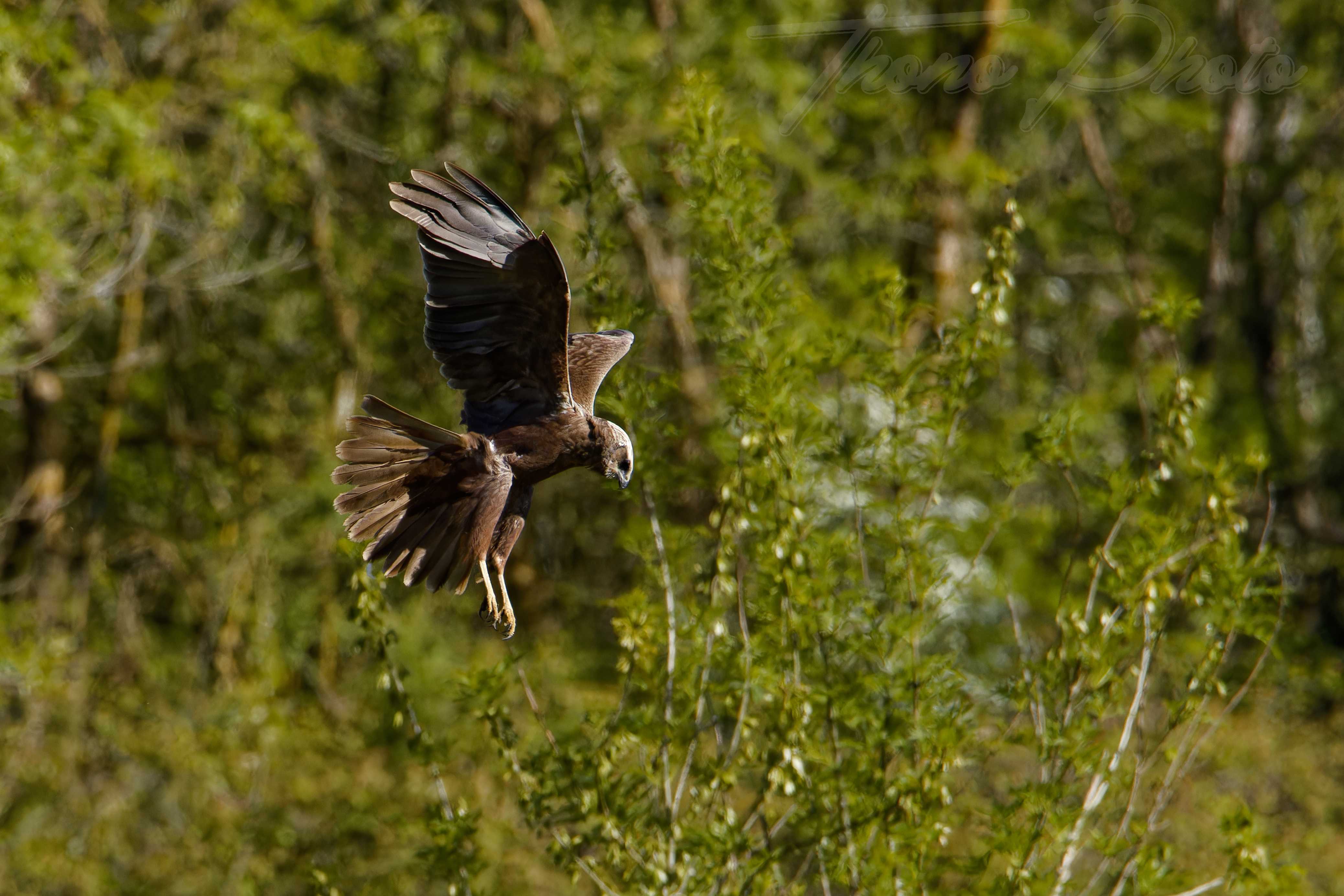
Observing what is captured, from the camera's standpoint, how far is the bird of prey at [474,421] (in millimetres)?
3840

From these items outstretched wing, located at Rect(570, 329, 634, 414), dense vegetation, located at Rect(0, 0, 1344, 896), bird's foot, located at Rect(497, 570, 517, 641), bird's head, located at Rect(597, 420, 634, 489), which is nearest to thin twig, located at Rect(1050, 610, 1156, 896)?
dense vegetation, located at Rect(0, 0, 1344, 896)

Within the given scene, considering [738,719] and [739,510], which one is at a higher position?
[739,510]

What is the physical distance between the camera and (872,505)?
12.8ft

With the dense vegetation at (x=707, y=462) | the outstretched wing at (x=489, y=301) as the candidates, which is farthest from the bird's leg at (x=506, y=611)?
the outstretched wing at (x=489, y=301)

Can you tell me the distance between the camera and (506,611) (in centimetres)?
421

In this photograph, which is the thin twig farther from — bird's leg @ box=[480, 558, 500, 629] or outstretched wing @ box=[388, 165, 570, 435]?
outstretched wing @ box=[388, 165, 570, 435]

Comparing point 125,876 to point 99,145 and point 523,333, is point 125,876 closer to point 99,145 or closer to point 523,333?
point 99,145

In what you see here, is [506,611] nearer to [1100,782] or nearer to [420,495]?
[420,495]

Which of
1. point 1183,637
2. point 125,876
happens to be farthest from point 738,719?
point 125,876

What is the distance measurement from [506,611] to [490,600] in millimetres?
190

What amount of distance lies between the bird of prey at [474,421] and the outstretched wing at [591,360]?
49 millimetres

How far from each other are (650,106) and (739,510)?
6.82 meters

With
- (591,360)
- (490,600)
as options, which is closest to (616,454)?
(591,360)

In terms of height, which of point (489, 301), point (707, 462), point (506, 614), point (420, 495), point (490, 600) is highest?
point (489, 301)
